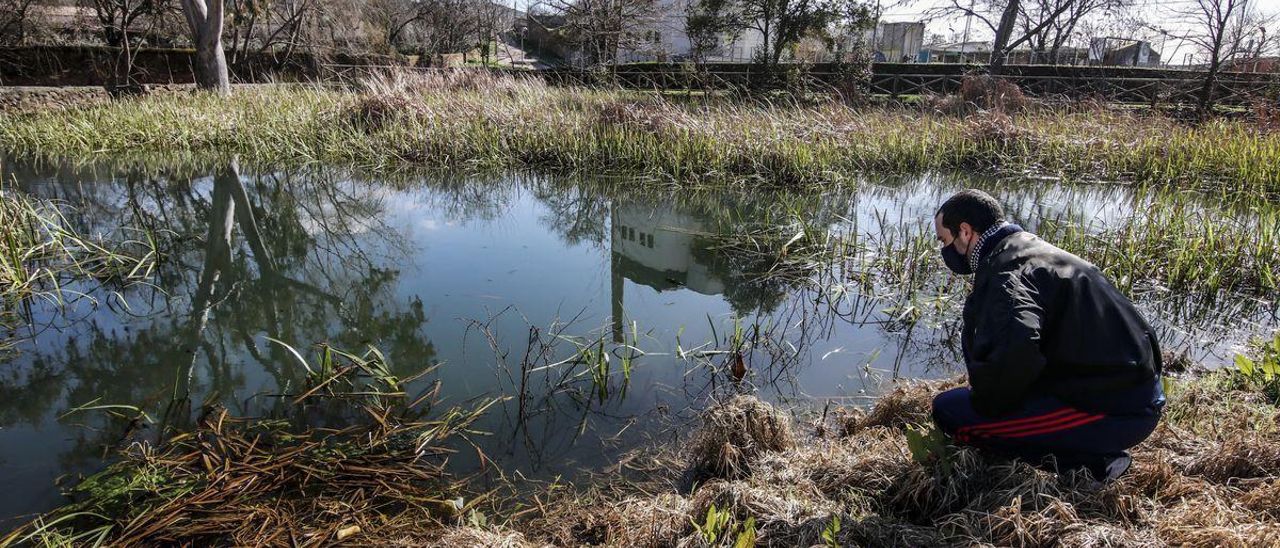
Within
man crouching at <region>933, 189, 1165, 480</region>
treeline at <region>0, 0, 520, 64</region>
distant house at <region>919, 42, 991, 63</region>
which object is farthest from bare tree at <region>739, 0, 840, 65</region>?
man crouching at <region>933, 189, 1165, 480</region>

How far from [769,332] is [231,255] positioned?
13.3 feet

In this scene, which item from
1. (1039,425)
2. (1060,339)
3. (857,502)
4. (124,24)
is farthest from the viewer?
(124,24)

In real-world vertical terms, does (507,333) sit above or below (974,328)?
below

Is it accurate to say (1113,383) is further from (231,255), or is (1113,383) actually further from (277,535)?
(231,255)

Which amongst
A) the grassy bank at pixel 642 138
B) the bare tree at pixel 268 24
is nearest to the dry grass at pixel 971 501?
the grassy bank at pixel 642 138

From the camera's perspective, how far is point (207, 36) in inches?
519

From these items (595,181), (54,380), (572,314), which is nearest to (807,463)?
(572,314)

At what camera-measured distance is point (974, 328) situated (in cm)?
215

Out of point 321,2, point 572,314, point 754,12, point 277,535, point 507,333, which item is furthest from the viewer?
point 754,12

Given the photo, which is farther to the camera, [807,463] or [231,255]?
[231,255]

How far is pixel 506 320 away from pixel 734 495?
2288 millimetres

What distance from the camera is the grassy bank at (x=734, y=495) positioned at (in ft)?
6.44

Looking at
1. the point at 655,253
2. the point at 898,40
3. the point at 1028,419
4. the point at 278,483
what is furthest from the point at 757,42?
the point at 278,483

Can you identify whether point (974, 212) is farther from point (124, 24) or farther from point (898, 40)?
point (898, 40)
